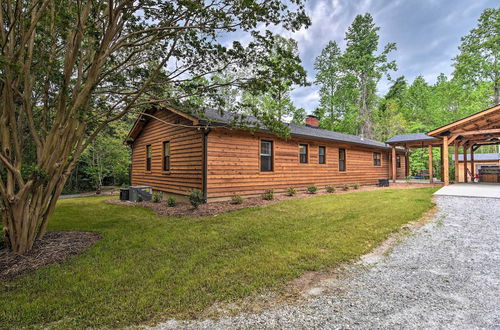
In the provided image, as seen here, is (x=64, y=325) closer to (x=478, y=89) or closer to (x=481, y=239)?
(x=481, y=239)

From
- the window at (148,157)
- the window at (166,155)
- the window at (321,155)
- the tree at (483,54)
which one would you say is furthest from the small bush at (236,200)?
the tree at (483,54)

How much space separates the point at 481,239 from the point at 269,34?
5631mm

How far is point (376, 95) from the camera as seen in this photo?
29.9 meters

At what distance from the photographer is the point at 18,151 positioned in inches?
149

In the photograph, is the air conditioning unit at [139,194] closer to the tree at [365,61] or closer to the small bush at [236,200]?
the small bush at [236,200]

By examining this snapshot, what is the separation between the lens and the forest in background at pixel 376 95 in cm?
2070

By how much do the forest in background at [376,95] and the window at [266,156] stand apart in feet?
32.1

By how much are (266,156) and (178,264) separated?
7362mm

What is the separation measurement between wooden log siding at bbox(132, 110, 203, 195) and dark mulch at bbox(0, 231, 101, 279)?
412 centimetres

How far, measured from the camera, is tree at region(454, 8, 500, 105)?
21.9 meters

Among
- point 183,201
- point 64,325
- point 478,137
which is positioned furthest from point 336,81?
point 64,325

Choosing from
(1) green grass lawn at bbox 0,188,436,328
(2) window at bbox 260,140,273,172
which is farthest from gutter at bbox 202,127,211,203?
(2) window at bbox 260,140,273,172

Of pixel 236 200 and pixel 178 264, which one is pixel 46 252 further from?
pixel 236 200

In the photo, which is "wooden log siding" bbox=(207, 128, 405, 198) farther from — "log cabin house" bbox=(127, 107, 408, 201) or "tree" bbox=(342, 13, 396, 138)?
"tree" bbox=(342, 13, 396, 138)
